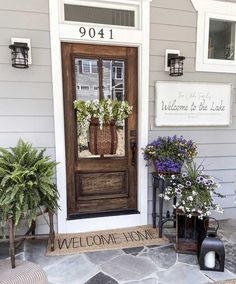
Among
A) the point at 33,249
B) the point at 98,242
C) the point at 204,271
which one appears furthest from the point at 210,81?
the point at 33,249

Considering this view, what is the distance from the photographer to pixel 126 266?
7.08 feet

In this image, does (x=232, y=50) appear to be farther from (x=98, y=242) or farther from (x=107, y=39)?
(x=98, y=242)

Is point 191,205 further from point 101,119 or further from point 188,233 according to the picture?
point 101,119

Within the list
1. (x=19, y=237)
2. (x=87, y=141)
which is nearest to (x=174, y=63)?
(x=87, y=141)

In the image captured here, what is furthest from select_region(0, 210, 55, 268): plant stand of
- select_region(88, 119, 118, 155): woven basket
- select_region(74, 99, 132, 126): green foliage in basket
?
select_region(74, 99, 132, 126): green foliage in basket

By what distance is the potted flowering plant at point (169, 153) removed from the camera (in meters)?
2.54

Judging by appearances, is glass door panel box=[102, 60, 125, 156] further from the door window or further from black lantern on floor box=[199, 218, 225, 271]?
black lantern on floor box=[199, 218, 225, 271]

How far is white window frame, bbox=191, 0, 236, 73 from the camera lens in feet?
9.25

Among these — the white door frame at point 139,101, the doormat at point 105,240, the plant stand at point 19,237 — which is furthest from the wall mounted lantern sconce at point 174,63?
the plant stand at point 19,237

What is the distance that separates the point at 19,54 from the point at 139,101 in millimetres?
1318

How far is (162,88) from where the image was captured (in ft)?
9.17

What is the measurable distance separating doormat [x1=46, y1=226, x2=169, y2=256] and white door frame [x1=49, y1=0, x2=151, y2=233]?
0.28ft

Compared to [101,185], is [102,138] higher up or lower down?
higher up

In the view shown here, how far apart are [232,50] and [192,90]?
0.74m
